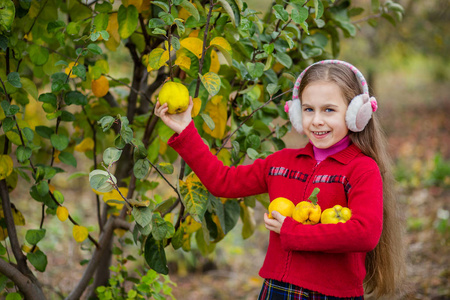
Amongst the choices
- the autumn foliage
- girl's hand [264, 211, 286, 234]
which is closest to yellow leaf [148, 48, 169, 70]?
the autumn foliage

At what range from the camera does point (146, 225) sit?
1.36m

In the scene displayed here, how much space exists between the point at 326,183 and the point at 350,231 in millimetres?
195

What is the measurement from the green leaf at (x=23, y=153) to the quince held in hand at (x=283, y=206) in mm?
808

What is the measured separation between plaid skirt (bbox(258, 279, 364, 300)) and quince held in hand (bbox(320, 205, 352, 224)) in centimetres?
23

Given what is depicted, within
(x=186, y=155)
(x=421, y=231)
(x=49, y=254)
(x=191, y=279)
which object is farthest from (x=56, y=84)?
(x=421, y=231)

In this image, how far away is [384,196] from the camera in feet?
5.06

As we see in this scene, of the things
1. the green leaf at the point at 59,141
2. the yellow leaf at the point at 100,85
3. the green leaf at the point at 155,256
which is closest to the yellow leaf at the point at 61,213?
the green leaf at the point at 59,141

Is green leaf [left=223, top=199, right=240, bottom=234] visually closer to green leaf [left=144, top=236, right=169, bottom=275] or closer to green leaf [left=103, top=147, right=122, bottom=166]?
green leaf [left=144, top=236, right=169, bottom=275]

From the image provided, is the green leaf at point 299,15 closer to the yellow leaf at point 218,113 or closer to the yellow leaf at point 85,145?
the yellow leaf at point 218,113

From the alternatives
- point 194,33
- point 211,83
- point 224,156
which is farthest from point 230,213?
point 194,33

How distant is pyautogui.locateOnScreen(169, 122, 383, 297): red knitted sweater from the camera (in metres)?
1.27

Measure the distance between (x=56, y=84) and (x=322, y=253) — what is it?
99cm

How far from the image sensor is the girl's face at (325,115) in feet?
4.65

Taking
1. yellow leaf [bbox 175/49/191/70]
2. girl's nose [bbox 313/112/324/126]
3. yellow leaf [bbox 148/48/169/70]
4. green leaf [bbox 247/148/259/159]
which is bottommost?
green leaf [bbox 247/148/259/159]
